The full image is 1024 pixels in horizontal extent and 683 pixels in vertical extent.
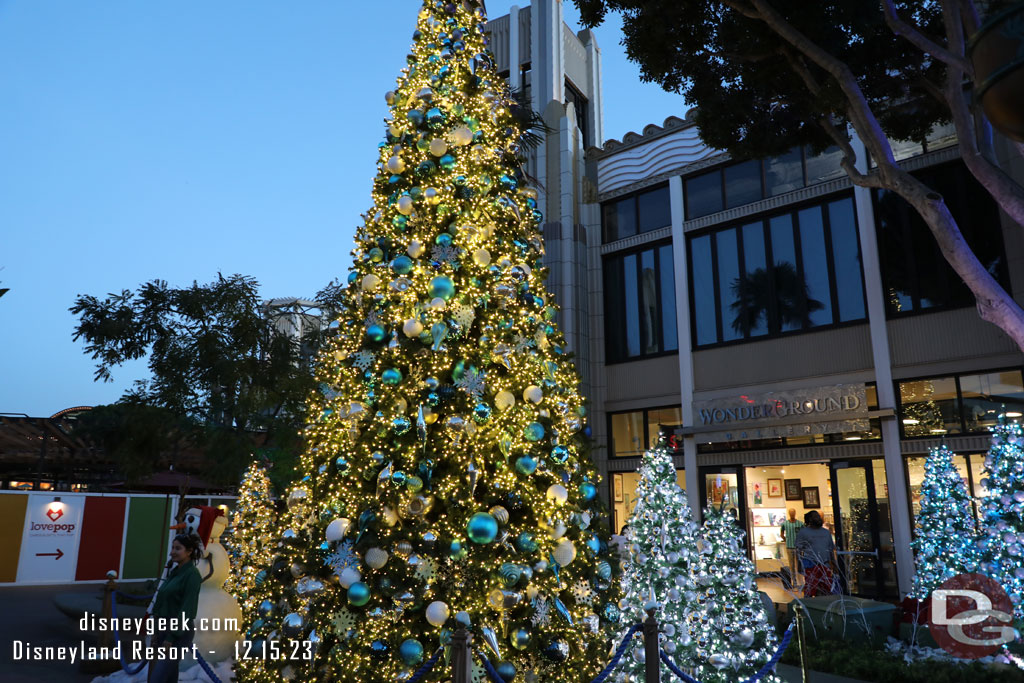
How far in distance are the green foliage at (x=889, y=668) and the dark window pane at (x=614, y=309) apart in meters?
11.1

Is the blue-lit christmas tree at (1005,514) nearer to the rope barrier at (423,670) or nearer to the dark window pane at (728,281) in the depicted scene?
the rope barrier at (423,670)

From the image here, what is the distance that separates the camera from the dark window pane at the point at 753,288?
16344 mm

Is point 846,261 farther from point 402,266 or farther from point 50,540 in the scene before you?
point 50,540

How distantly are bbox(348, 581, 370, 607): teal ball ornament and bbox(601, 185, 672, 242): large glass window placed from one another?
16169 millimetres

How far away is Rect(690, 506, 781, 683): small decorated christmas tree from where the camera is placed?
6043 millimetres

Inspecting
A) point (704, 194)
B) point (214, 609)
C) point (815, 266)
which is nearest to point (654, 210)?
point (704, 194)

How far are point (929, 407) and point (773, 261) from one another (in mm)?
4872

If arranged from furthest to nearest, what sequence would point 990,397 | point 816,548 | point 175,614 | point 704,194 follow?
point 704,194
point 990,397
point 816,548
point 175,614

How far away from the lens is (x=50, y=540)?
17344mm

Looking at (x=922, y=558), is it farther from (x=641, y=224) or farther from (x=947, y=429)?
(x=641, y=224)

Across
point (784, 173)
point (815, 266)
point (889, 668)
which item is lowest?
point (889, 668)

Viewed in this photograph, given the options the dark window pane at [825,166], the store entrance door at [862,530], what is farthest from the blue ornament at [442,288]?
the dark window pane at [825,166]

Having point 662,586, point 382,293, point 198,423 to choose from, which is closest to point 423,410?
point 382,293

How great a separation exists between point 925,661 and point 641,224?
1359cm
